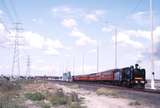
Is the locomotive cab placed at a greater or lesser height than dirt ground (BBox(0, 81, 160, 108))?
greater

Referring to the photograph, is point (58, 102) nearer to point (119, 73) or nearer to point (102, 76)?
point (119, 73)

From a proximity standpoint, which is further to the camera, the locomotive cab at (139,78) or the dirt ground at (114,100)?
the locomotive cab at (139,78)

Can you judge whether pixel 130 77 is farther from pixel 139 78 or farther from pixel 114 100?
pixel 114 100

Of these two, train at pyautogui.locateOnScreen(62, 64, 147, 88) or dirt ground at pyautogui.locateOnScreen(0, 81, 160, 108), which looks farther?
train at pyautogui.locateOnScreen(62, 64, 147, 88)

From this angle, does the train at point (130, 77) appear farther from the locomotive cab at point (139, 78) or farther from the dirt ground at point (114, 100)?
the dirt ground at point (114, 100)

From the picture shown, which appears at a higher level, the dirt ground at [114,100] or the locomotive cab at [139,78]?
the locomotive cab at [139,78]

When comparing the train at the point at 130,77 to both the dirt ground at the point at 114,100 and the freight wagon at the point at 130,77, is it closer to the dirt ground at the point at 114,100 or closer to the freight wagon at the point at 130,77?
the freight wagon at the point at 130,77

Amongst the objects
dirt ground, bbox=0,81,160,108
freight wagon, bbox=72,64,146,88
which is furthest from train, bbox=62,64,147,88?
dirt ground, bbox=0,81,160,108

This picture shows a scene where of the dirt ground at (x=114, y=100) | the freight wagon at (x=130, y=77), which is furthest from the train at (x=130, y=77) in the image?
the dirt ground at (x=114, y=100)

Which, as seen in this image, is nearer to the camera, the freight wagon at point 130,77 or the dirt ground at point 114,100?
the dirt ground at point 114,100

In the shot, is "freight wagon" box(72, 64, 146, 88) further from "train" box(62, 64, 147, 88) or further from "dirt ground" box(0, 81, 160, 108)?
"dirt ground" box(0, 81, 160, 108)

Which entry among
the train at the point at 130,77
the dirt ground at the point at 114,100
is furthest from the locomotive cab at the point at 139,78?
the dirt ground at the point at 114,100

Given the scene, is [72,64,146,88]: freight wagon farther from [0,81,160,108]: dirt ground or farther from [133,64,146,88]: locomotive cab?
[0,81,160,108]: dirt ground

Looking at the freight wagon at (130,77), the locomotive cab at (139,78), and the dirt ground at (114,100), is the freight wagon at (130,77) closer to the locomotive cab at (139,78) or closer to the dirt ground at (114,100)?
the locomotive cab at (139,78)
